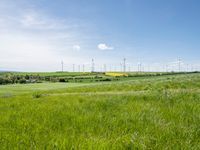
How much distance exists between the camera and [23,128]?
20.8 feet

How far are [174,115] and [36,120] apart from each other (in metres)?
4.26

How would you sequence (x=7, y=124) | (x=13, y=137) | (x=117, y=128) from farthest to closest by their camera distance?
(x=7, y=124)
(x=117, y=128)
(x=13, y=137)

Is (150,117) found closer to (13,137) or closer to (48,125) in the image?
(48,125)

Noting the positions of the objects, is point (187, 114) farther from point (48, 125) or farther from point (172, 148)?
point (48, 125)

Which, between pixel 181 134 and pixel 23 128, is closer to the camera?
pixel 181 134

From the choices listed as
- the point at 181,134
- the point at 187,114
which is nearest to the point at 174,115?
the point at 187,114

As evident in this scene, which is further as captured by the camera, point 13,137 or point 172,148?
point 13,137

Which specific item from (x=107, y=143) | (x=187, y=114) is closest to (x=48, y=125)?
(x=107, y=143)

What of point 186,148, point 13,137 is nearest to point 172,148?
point 186,148

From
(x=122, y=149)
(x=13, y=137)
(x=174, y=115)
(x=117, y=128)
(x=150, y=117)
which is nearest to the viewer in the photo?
(x=122, y=149)

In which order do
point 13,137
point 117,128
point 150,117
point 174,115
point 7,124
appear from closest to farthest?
point 13,137, point 117,128, point 7,124, point 150,117, point 174,115

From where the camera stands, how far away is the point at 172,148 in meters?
4.78

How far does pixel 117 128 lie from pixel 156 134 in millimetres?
1060

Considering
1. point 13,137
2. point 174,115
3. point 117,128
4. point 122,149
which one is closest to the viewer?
point 122,149
